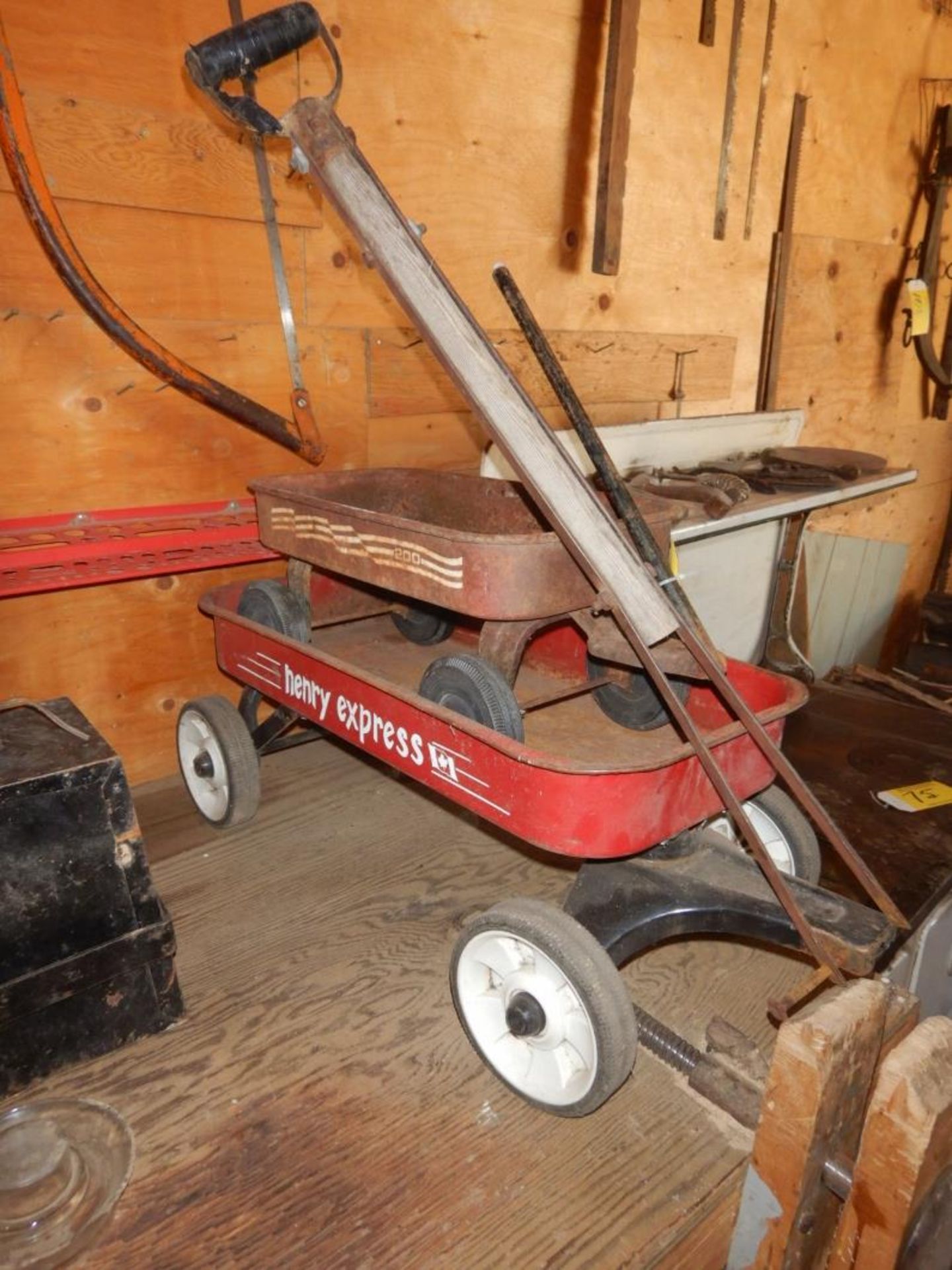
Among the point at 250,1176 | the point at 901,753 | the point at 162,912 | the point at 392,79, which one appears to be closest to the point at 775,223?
the point at 392,79

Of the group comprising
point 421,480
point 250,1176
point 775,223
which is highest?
point 775,223

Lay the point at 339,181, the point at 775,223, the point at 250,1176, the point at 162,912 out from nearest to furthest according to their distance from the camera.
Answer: the point at 250,1176 → the point at 339,181 → the point at 162,912 → the point at 775,223

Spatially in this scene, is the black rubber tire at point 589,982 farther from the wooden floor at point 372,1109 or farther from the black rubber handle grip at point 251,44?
the black rubber handle grip at point 251,44

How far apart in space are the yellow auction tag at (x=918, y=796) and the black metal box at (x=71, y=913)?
1.84 metres

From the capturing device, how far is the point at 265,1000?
4.98ft

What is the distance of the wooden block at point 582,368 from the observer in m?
2.30

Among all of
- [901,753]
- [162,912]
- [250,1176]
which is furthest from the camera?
[901,753]

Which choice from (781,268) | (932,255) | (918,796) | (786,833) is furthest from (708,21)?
(786,833)

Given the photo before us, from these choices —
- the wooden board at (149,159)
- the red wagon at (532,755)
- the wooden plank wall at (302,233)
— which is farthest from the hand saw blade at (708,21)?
the red wagon at (532,755)

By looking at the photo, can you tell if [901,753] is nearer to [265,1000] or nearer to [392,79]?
[265,1000]

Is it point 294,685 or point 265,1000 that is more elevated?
point 294,685

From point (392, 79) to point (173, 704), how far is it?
169 centimetres

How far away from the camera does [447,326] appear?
1.30m

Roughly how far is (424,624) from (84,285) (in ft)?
3.48
